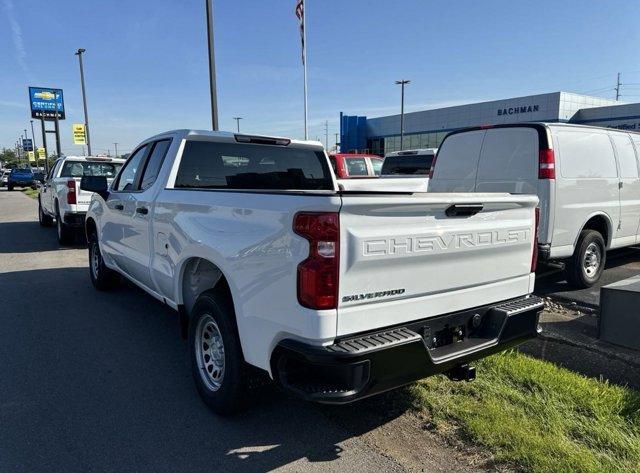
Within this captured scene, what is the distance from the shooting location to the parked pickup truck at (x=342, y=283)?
251 centimetres

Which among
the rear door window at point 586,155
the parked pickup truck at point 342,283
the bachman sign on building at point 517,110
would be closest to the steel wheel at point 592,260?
the rear door window at point 586,155

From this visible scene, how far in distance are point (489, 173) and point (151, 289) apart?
14.4 ft

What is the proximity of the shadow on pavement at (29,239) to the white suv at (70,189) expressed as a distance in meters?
0.43

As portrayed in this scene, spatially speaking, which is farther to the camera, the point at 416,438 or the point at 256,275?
the point at 416,438

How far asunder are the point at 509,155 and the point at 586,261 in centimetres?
191

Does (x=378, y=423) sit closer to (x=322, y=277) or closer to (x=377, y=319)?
(x=377, y=319)

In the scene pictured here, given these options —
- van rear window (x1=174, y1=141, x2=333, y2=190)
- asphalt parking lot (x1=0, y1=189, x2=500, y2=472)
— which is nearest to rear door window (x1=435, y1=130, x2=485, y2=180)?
van rear window (x1=174, y1=141, x2=333, y2=190)

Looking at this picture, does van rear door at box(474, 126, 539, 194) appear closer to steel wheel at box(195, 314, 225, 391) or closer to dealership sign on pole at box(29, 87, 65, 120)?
steel wheel at box(195, 314, 225, 391)

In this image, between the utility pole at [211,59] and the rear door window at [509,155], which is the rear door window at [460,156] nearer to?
the rear door window at [509,155]

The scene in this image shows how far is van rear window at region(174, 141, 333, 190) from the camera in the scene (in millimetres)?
4570

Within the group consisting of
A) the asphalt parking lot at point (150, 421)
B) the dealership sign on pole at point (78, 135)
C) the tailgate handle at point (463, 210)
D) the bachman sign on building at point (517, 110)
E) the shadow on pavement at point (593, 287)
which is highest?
the bachman sign on building at point (517, 110)

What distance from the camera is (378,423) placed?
3400 millimetres

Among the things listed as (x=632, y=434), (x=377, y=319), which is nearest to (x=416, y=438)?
(x=377, y=319)

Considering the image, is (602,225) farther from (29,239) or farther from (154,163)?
(29,239)
